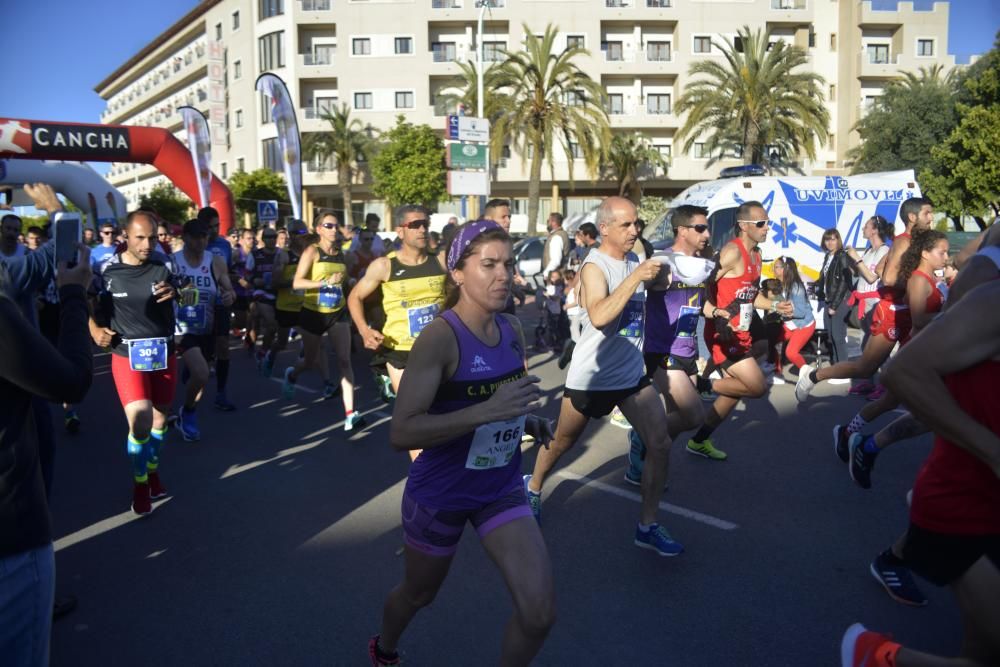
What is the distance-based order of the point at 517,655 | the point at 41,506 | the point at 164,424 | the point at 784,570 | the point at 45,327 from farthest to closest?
the point at 45,327 < the point at 164,424 < the point at 784,570 < the point at 517,655 < the point at 41,506

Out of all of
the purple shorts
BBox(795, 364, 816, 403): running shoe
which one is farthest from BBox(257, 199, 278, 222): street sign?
the purple shorts

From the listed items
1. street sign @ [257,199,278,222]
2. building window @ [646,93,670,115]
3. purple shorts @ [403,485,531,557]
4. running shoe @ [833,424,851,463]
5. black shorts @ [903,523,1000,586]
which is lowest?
running shoe @ [833,424,851,463]

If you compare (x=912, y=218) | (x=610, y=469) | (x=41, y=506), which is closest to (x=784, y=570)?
(x=610, y=469)

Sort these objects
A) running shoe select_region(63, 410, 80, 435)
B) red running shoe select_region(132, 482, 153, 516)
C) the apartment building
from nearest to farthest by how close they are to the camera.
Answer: red running shoe select_region(132, 482, 153, 516), running shoe select_region(63, 410, 80, 435), the apartment building

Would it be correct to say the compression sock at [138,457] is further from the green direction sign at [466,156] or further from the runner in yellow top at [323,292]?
the green direction sign at [466,156]

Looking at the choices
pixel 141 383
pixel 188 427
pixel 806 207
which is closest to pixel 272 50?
pixel 806 207

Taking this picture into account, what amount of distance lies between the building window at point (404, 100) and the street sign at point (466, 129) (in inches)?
1205

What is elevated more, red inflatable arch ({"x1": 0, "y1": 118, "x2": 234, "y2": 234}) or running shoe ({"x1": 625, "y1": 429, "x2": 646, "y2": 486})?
red inflatable arch ({"x1": 0, "y1": 118, "x2": 234, "y2": 234})

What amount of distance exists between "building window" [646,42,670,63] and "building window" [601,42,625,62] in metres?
1.62

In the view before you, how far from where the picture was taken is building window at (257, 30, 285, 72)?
4881 centimetres

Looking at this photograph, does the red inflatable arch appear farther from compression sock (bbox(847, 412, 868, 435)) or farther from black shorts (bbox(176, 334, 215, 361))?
compression sock (bbox(847, 412, 868, 435))

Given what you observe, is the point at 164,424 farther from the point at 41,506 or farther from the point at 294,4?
A: the point at 294,4

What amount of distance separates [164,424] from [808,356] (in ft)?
30.7

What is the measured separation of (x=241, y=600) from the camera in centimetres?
411
